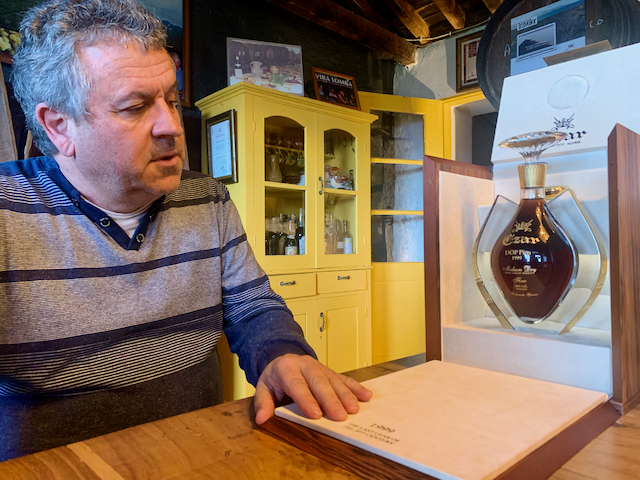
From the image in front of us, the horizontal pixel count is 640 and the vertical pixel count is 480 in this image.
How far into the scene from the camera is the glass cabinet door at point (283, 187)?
2475 millimetres

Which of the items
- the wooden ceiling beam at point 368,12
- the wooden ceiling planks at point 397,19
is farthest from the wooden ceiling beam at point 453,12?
the wooden ceiling beam at point 368,12

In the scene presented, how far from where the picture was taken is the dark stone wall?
2.71m

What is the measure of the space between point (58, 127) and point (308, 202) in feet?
5.82

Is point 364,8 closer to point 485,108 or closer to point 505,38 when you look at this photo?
point 485,108

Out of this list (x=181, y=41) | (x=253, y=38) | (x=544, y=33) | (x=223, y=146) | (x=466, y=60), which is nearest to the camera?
(x=544, y=33)

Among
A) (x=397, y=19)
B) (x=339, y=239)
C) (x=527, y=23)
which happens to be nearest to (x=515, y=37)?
(x=527, y=23)

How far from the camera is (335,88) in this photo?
302 cm

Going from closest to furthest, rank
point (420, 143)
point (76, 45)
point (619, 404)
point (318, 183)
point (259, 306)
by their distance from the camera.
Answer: point (619, 404), point (76, 45), point (259, 306), point (318, 183), point (420, 143)

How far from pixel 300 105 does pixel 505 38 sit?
1600 mm

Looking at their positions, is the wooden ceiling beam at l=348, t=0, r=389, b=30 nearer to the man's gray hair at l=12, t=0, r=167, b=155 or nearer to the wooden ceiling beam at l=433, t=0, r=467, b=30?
the wooden ceiling beam at l=433, t=0, r=467, b=30

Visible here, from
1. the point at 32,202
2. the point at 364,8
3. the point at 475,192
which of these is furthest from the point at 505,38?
the point at 364,8

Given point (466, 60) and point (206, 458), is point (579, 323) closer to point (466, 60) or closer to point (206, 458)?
point (206, 458)

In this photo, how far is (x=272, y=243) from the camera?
2521 mm

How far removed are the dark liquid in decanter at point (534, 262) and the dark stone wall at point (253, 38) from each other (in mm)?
2196
